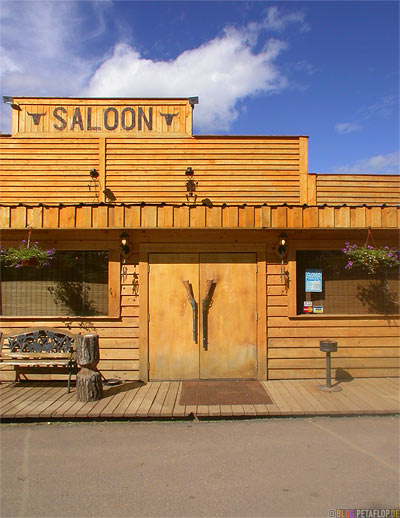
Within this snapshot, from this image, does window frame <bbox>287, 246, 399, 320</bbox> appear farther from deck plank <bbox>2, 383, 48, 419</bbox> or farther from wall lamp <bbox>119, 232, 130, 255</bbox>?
deck plank <bbox>2, 383, 48, 419</bbox>

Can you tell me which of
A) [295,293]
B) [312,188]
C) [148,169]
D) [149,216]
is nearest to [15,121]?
[148,169]

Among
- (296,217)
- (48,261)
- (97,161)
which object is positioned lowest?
(48,261)

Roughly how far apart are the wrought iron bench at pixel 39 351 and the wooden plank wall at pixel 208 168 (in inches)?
116

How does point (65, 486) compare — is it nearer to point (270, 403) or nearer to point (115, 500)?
point (115, 500)

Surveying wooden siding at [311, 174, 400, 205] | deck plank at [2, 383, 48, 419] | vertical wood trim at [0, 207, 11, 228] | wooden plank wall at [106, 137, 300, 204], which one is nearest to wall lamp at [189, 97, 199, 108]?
wooden plank wall at [106, 137, 300, 204]

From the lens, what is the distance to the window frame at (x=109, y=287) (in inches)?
256

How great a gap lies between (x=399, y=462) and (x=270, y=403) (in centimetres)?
183

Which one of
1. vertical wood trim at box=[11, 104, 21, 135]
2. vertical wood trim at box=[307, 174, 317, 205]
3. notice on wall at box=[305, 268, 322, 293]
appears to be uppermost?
vertical wood trim at box=[11, 104, 21, 135]

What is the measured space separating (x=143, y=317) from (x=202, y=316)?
3.23 ft

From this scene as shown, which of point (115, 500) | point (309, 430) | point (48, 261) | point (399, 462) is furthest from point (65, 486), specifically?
point (48, 261)

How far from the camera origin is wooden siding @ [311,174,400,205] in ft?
25.3

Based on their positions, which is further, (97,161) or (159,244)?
(97,161)

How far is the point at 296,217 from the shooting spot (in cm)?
634

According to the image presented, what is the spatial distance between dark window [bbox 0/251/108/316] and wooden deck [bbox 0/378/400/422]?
4.11ft
